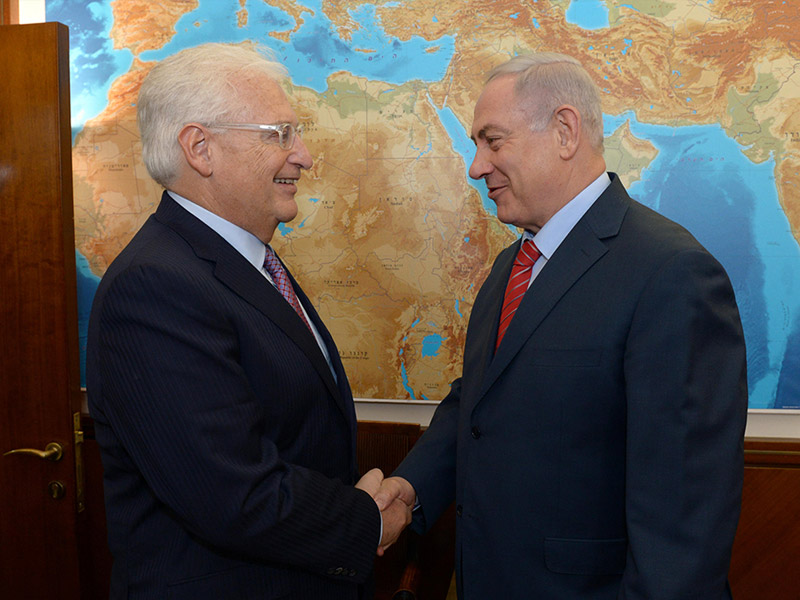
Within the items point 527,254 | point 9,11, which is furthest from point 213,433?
point 9,11

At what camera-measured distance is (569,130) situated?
1533mm

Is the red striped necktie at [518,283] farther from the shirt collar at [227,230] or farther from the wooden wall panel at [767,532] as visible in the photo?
the wooden wall panel at [767,532]

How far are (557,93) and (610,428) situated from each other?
0.79m

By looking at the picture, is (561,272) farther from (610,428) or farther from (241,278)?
(241,278)

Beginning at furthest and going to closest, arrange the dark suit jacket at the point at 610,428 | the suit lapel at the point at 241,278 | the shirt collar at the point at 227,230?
the shirt collar at the point at 227,230, the suit lapel at the point at 241,278, the dark suit jacket at the point at 610,428

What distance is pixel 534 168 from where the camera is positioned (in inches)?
60.9

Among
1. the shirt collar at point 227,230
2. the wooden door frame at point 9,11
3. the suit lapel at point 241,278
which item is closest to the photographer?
the suit lapel at point 241,278

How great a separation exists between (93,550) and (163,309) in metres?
1.98

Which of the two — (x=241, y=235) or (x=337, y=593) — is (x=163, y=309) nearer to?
(x=241, y=235)

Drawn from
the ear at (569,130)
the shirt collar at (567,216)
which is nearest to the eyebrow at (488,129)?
the ear at (569,130)

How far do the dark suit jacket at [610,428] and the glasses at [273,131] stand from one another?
65cm

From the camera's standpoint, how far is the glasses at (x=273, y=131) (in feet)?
4.74

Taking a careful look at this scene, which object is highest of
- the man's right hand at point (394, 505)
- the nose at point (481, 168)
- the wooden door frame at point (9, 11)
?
the wooden door frame at point (9, 11)

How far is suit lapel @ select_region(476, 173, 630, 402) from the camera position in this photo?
1356mm
